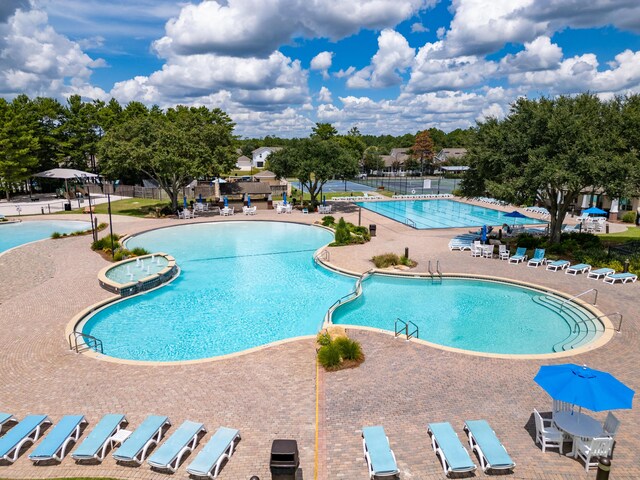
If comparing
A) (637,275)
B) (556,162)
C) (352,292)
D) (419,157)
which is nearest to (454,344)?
(352,292)

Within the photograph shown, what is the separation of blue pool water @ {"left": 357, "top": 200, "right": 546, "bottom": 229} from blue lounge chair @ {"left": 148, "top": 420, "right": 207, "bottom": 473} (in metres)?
28.7

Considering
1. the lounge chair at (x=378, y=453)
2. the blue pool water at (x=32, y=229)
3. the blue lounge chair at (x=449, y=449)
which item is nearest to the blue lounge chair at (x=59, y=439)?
the lounge chair at (x=378, y=453)

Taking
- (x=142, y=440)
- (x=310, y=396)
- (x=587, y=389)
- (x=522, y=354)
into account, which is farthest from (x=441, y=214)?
(x=142, y=440)

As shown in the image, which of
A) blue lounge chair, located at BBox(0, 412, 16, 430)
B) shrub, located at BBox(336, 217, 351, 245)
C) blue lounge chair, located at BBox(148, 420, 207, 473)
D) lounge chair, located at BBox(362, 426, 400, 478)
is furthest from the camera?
shrub, located at BBox(336, 217, 351, 245)

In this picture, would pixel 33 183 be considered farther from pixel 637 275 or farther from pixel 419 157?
pixel 419 157

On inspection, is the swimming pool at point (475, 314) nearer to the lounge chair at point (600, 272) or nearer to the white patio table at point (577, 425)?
the lounge chair at point (600, 272)

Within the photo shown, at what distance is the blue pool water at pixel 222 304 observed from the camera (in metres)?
15.1

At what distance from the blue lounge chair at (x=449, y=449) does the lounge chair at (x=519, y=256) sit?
1656 cm

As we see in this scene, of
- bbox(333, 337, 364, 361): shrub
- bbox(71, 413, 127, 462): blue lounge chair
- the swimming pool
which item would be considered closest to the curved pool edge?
the swimming pool

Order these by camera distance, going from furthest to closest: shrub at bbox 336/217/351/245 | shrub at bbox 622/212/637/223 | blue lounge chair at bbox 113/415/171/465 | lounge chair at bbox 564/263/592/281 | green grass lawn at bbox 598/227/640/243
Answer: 1. shrub at bbox 622/212/637/223
2. shrub at bbox 336/217/351/245
3. green grass lawn at bbox 598/227/640/243
4. lounge chair at bbox 564/263/592/281
5. blue lounge chair at bbox 113/415/171/465

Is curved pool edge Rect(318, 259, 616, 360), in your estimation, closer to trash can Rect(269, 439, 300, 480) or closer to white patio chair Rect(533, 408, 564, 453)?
white patio chair Rect(533, 408, 564, 453)

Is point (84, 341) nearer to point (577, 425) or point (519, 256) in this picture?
point (577, 425)

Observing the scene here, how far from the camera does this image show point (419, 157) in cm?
9219

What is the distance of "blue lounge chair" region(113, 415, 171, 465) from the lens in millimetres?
8312
